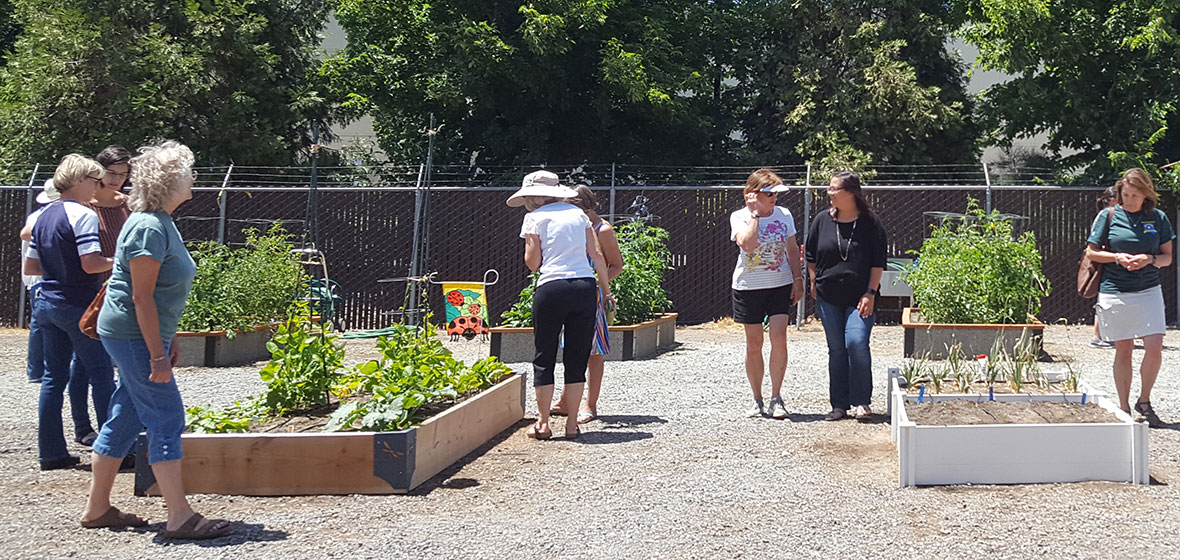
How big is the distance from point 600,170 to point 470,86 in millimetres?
3025

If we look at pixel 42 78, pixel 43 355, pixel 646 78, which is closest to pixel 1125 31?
pixel 646 78

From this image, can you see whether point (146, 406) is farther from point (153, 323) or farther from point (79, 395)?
point (79, 395)

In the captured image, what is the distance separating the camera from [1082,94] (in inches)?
712

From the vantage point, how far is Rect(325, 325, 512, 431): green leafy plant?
558 centimetres

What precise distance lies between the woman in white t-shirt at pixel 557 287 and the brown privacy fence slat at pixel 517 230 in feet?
29.4

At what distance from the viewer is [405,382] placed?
241 inches

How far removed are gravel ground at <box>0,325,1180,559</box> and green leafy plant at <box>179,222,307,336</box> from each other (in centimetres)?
400

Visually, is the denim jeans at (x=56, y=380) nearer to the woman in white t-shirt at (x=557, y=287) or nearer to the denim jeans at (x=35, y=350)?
the denim jeans at (x=35, y=350)

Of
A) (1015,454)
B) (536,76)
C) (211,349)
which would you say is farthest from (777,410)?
(536,76)

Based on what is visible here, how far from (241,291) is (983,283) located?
24.8 ft

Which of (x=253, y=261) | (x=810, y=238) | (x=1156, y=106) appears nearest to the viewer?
(x=810, y=238)

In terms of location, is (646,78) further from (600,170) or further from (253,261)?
(253,261)

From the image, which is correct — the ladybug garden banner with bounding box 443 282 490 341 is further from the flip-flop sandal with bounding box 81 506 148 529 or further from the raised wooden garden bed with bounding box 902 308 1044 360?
the flip-flop sandal with bounding box 81 506 148 529

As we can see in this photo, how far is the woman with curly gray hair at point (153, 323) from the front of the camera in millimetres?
4379
